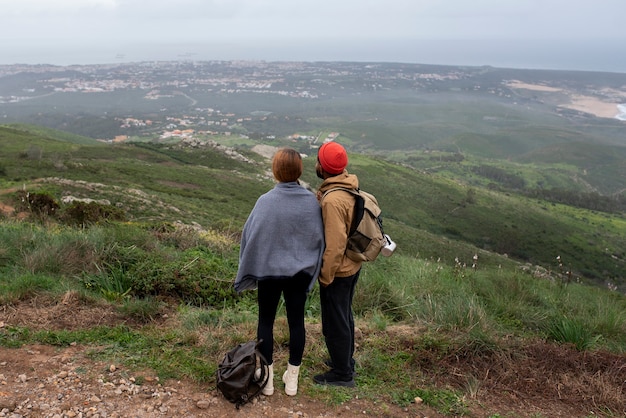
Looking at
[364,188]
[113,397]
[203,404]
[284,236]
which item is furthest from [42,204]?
[364,188]

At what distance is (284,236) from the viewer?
108 inches

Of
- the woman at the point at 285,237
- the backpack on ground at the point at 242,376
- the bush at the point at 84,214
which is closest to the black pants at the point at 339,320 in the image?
the woman at the point at 285,237

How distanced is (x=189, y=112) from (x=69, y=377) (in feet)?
581

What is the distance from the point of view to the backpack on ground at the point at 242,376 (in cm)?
278

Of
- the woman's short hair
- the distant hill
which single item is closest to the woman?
the woman's short hair

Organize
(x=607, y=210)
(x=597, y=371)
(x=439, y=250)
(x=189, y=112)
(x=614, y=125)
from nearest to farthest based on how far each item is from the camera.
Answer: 1. (x=597, y=371)
2. (x=439, y=250)
3. (x=607, y=210)
4. (x=189, y=112)
5. (x=614, y=125)

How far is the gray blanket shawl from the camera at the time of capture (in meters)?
2.72

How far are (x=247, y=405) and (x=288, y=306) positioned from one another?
0.76m

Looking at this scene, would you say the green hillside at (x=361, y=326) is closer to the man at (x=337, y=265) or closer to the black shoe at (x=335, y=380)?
the black shoe at (x=335, y=380)

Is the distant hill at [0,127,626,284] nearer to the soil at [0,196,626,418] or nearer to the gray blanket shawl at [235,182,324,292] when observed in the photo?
the soil at [0,196,626,418]

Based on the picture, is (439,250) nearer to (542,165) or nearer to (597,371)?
(597,371)

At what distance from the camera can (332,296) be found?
3.02m

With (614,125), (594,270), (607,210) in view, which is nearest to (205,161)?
(594,270)

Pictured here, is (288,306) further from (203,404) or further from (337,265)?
(203,404)
